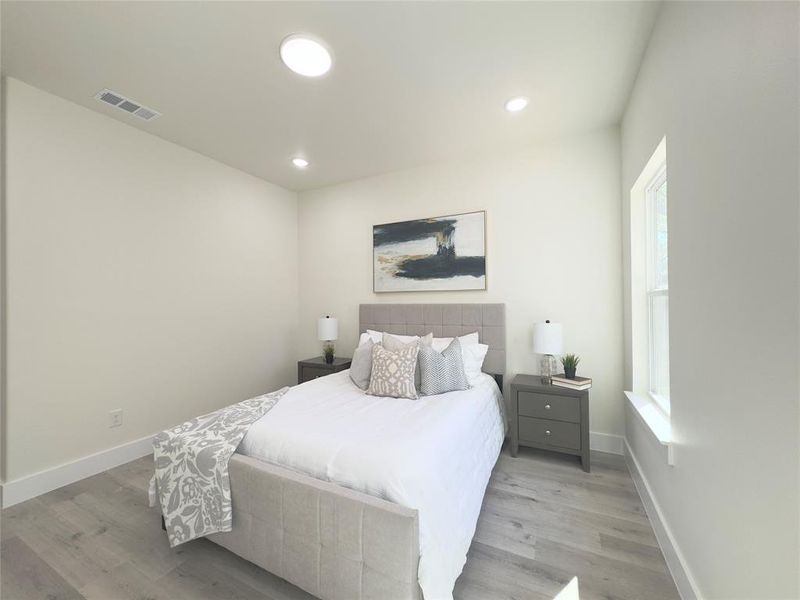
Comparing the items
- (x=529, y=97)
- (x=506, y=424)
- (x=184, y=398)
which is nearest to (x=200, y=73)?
(x=529, y=97)

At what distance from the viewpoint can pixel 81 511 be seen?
6.49 ft

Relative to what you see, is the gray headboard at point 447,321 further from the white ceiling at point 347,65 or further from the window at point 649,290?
the white ceiling at point 347,65

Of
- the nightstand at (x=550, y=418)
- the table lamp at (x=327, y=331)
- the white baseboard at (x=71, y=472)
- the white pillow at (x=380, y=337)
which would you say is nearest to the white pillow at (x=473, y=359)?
the nightstand at (x=550, y=418)

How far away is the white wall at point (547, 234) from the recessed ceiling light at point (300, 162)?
0.76 m

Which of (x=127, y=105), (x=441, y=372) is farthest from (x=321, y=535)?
(x=127, y=105)

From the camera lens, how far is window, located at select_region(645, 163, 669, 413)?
78.1 inches

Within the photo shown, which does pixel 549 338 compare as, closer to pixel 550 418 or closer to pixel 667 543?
pixel 550 418

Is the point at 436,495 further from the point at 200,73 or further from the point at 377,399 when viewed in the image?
the point at 200,73

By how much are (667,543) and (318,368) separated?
2924 millimetres

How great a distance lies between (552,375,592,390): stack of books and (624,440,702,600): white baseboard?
1.84 feet

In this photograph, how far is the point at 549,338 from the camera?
8.41 feet

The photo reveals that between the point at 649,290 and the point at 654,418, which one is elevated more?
the point at 649,290

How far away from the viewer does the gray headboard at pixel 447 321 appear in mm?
2941

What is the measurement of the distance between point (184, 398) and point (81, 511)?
3.50 ft
